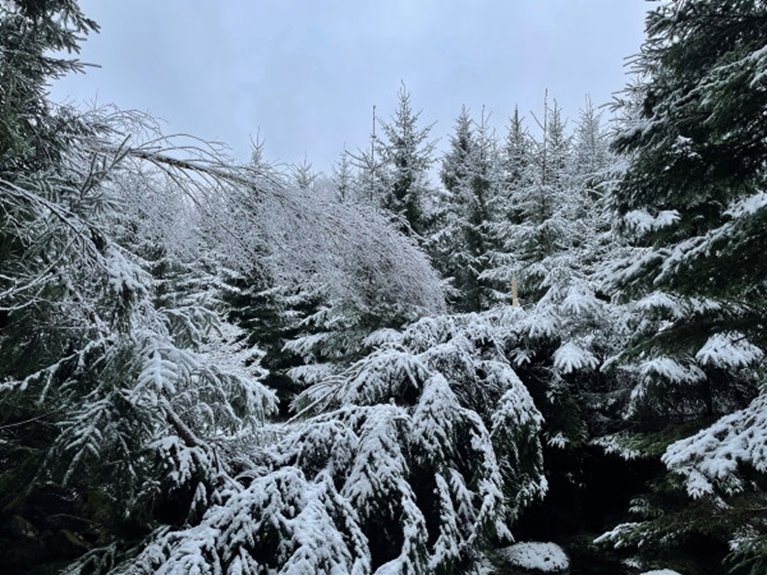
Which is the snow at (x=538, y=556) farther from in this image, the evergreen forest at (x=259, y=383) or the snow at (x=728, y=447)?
the snow at (x=728, y=447)

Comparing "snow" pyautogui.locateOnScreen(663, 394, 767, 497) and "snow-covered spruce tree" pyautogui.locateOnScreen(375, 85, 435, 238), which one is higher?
"snow-covered spruce tree" pyautogui.locateOnScreen(375, 85, 435, 238)

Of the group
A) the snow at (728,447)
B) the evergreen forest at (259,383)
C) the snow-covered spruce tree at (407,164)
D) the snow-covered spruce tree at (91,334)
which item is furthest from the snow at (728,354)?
the snow-covered spruce tree at (407,164)

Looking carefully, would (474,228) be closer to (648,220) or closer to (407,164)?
(407,164)

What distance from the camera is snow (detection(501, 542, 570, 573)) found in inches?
294

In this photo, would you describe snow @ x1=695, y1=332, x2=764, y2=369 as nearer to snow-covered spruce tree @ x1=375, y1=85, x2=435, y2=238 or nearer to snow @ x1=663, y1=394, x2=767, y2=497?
snow @ x1=663, y1=394, x2=767, y2=497

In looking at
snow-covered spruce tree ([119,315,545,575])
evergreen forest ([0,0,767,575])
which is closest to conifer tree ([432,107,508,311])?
evergreen forest ([0,0,767,575])

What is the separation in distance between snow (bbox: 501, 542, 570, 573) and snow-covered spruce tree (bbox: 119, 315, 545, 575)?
5144 millimetres

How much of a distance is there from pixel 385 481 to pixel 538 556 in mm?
6810

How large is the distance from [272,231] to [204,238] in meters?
0.54

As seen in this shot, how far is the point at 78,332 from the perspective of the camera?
8.59 feet

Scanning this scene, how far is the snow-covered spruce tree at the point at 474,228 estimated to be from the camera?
14.0 meters

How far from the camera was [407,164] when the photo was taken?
450 inches

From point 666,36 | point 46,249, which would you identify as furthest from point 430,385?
point 666,36

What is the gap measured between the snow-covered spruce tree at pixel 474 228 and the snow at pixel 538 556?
6653mm
